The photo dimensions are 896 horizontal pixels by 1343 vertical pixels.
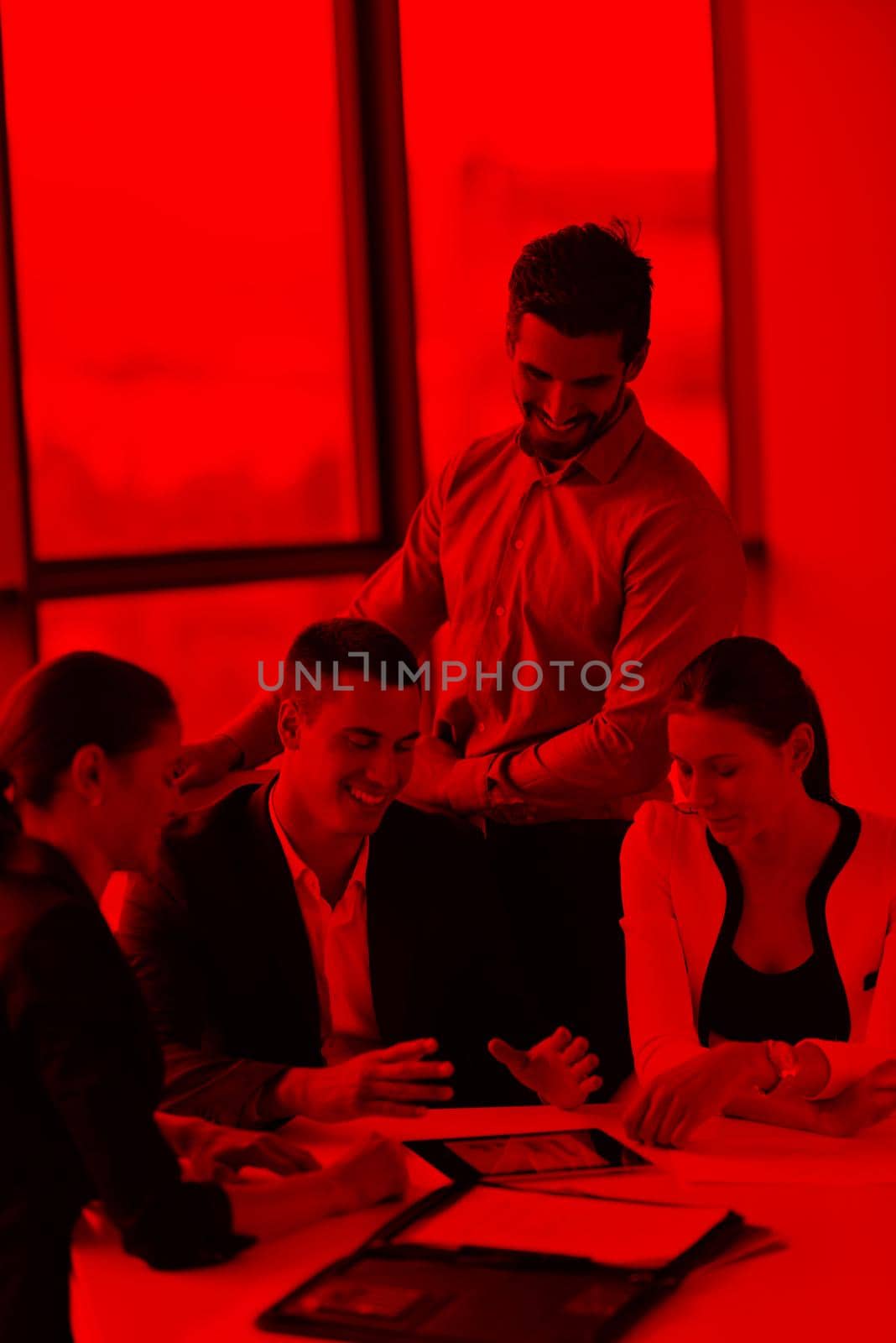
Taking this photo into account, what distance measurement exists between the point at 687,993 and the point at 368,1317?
83cm

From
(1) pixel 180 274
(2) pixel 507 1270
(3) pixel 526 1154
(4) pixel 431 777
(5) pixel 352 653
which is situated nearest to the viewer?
(2) pixel 507 1270

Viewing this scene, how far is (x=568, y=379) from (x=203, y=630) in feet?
9.35

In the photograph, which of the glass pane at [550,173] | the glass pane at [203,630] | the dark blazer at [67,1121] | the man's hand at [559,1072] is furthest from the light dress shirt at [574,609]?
the glass pane at [550,173]

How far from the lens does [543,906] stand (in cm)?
270

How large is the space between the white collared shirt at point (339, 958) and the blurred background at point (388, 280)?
9.00 feet

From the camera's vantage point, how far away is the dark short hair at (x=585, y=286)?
2.60 meters

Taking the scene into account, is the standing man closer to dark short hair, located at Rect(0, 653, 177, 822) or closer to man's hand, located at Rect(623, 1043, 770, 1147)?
man's hand, located at Rect(623, 1043, 770, 1147)

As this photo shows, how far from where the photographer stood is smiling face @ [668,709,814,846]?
2148mm

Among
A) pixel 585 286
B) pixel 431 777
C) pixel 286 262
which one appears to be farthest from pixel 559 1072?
pixel 286 262

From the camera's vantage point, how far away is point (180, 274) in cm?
524

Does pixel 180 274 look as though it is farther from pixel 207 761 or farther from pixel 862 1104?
pixel 862 1104

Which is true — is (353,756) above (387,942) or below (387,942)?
above

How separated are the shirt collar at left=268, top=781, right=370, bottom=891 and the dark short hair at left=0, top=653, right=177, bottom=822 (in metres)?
0.57

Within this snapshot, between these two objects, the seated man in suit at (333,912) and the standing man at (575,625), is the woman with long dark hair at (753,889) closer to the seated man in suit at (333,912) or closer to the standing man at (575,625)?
the seated man in suit at (333,912)
